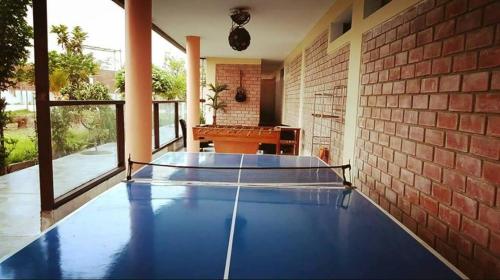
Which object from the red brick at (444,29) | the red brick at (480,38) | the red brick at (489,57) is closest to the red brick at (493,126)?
the red brick at (489,57)

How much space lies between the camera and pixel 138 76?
4.02 meters

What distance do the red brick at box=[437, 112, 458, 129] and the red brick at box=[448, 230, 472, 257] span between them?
542 millimetres

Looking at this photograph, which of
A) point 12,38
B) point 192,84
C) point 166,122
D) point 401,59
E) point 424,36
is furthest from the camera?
point 166,122

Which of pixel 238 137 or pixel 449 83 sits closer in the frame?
pixel 449 83

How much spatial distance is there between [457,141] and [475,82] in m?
0.30

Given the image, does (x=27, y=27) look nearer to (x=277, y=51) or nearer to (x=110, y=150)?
(x=110, y=150)

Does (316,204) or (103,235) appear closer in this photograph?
(103,235)

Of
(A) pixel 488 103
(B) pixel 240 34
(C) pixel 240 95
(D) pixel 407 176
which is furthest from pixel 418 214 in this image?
(C) pixel 240 95

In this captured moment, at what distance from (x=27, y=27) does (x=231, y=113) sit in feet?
19.7

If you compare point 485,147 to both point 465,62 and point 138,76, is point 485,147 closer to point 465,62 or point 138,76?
point 465,62

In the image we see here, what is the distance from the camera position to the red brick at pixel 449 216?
5.31ft

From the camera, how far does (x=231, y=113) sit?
399 inches

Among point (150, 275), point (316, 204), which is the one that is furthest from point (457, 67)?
point (150, 275)

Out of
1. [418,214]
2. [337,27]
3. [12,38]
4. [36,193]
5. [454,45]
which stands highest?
[337,27]
